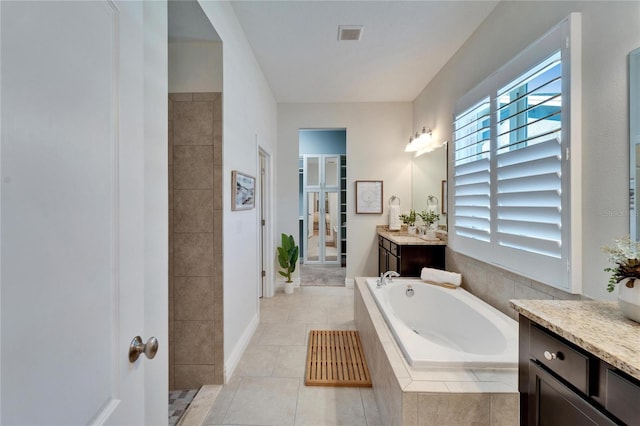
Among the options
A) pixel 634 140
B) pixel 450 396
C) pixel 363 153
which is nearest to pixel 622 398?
pixel 450 396

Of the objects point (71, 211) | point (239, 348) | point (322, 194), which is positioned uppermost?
point (322, 194)

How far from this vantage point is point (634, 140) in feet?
4.02

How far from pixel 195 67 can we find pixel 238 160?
72 centimetres

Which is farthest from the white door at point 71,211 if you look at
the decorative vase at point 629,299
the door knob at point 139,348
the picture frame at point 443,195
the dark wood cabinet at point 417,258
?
the picture frame at point 443,195

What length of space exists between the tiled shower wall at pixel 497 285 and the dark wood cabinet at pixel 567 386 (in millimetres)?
794

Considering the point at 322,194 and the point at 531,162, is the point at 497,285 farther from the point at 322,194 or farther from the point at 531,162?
the point at 322,194

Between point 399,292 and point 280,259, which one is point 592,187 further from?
point 280,259

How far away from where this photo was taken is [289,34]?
8.48 ft

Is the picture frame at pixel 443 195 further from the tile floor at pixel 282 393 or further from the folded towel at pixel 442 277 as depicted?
the tile floor at pixel 282 393

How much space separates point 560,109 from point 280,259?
3.37 m

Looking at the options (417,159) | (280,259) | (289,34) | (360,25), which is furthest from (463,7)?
(280,259)

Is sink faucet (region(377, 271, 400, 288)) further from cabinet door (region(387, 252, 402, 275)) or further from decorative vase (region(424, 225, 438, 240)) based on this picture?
decorative vase (region(424, 225, 438, 240))

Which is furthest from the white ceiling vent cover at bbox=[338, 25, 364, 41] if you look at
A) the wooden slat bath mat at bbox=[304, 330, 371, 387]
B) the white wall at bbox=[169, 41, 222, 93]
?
the wooden slat bath mat at bbox=[304, 330, 371, 387]

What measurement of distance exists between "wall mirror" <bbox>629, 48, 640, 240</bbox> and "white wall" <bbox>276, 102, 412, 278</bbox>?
308cm
